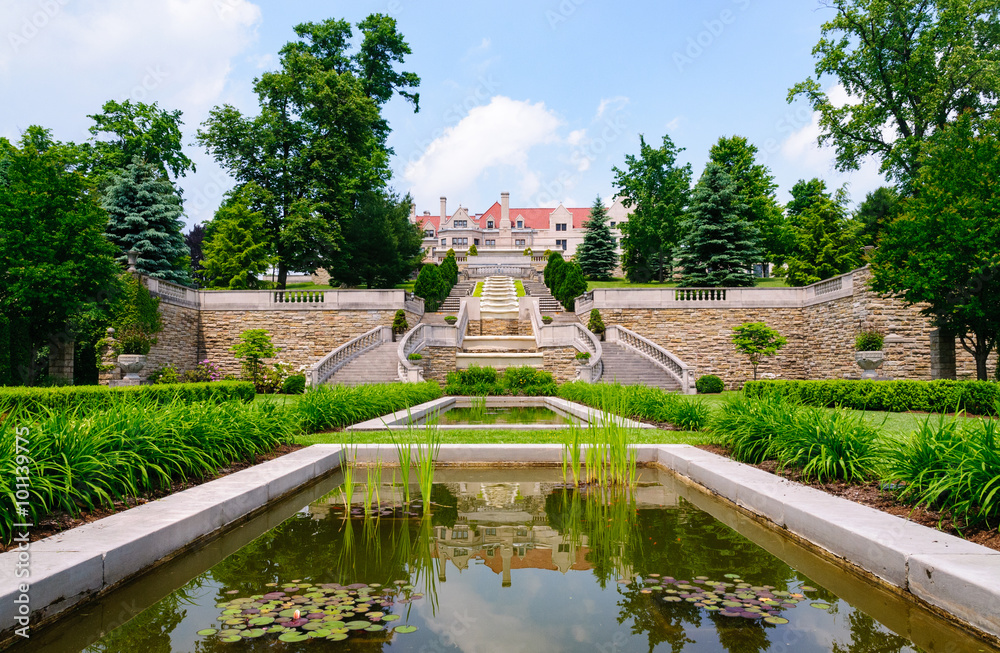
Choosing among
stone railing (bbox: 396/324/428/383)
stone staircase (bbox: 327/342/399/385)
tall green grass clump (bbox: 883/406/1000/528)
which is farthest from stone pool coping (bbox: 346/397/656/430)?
stone staircase (bbox: 327/342/399/385)

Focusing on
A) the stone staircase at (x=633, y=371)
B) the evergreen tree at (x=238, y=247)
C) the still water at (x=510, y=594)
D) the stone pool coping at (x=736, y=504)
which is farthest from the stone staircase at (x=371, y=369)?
the still water at (x=510, y=594)

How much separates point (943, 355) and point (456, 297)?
26802 mm

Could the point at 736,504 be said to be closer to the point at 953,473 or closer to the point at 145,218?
the point at 953,473

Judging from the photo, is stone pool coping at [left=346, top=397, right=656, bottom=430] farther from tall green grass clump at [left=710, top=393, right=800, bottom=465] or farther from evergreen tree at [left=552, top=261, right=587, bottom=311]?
evergreen tree at [left=552, top=261, right=587, bottom=311]

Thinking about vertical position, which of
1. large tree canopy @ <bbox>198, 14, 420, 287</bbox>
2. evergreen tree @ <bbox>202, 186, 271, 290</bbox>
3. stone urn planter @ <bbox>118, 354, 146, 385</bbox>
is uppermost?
large tree canopy @ <bbox>198, 14, 420, 287</bbox>

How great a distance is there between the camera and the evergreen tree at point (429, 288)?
1298 inches

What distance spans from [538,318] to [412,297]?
21.7ft

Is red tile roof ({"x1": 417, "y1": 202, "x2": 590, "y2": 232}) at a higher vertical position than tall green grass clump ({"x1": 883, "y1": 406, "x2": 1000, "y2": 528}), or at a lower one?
higher

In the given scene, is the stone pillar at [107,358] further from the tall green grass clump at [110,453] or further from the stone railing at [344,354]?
the tall green grass clump at [110,453]

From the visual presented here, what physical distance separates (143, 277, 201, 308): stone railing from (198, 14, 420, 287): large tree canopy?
6559 mm

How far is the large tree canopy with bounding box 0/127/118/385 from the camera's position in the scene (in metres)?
18.0

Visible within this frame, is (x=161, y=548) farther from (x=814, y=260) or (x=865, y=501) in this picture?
(x=814, y=260)

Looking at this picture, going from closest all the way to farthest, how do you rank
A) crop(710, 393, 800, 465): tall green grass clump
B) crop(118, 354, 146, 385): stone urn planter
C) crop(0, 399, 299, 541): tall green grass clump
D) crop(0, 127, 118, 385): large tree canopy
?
crop(0, 399, 299, 541): tall green grass clump, crop(710, 393, 800, 465): tall green grass clump, crop(118, 354, 146, 385): stone urn planter, crop(0, 127, 118, 385): large tree canopy

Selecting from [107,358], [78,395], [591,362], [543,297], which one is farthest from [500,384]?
[543,297]
